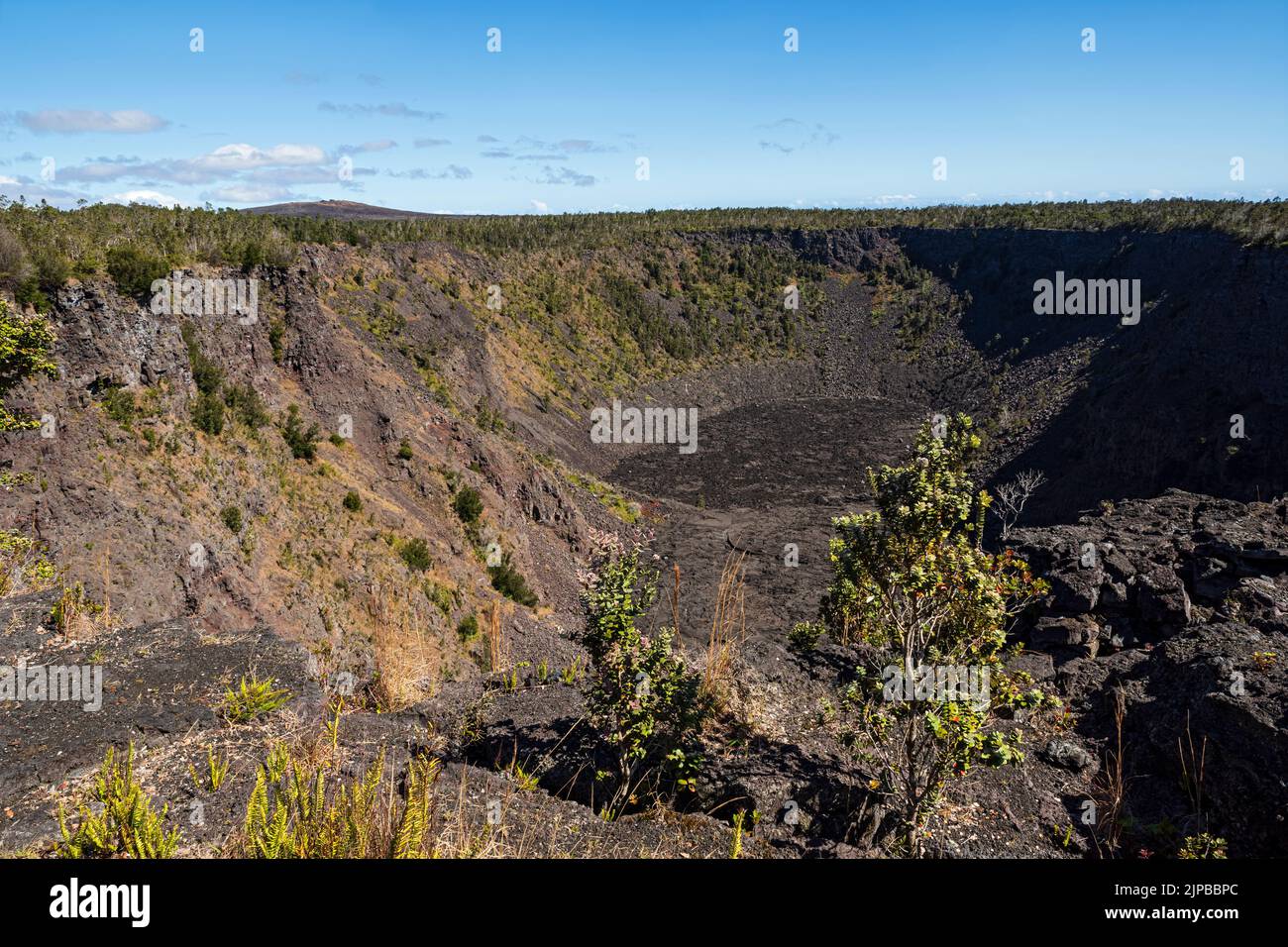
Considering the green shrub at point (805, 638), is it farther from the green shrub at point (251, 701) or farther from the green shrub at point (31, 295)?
the green shrub at point (31, 295)

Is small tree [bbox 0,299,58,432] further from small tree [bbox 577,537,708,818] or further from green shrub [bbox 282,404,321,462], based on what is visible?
small tree [bbox 577,537,708,818]

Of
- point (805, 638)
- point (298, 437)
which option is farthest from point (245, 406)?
point (805, 638)

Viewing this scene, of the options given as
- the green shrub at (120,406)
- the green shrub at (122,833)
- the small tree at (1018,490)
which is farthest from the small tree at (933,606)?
the small tree at (1018,490)

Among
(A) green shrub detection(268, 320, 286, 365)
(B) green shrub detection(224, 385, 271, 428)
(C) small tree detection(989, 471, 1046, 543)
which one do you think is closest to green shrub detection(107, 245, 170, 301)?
(B) green shrub detection(224, 385, 271, 428)

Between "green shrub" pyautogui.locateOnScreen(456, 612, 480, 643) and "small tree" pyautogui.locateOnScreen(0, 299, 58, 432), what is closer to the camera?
"small tree" pyautogui.locateOnScreen(0, 299, 58, 432)

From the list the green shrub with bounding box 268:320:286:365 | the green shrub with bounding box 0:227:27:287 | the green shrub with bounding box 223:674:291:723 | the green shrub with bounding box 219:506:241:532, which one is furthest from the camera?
the green shrub with bounding box 268:320:286:365

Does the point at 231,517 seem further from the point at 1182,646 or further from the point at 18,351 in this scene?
the point at 1182,646

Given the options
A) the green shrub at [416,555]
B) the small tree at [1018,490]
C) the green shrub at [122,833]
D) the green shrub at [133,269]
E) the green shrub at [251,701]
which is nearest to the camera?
the green shrub at [122,833]
